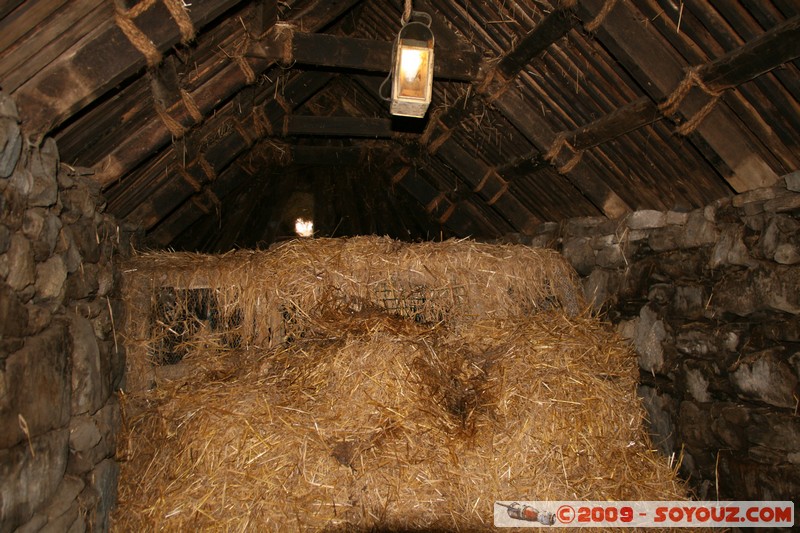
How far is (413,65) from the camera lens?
2.82 metres

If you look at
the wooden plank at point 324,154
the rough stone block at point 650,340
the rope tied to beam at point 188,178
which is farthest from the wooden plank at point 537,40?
the wooden plank at point 324,154

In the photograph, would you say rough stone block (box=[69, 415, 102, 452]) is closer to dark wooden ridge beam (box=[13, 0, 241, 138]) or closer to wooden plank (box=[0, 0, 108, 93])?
dark wooden ridge beam (box=[13, 0, 241, 138])

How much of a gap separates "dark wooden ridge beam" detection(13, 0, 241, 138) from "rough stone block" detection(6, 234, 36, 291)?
56 cm

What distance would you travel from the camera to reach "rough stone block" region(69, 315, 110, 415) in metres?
2.84

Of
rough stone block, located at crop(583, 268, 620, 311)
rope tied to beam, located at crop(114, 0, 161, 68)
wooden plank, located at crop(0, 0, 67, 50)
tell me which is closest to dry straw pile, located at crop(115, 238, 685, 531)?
rough stone block, located at crop(583, 268, 620, 311)

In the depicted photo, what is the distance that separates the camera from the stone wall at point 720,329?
9.07ft

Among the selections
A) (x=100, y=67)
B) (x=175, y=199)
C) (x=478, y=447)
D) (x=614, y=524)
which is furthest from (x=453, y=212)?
(x=100, y=67)

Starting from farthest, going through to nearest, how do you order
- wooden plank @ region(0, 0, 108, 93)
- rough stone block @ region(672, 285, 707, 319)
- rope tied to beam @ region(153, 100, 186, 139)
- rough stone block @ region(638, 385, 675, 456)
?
rough stone block @ region(638, 385, 675, 456)
rope tied to beam @ region(153, 100, 186, 139)
rough stone block @ region(672, 285, 707, 319)
wooden plank @ region(0, 0, 108, 93)

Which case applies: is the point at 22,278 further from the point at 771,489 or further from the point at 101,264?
the point at 771,489

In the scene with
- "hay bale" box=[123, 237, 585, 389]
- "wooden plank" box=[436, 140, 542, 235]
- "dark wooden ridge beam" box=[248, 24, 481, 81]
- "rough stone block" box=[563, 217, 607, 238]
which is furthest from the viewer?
"wooden plank" box=[436, 140, 542, 235]

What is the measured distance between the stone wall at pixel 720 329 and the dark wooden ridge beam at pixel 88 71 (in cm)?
319

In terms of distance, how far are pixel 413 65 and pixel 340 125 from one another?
300cm

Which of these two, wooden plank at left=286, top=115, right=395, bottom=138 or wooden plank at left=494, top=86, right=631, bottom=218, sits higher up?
wooden plank at left=286, top=115, right=395, bottom=138

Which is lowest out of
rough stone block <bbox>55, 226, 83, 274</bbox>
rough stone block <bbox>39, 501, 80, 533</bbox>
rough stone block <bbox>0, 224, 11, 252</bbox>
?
rough stone block <bbox>39, 501, 80, 533</bbox>
